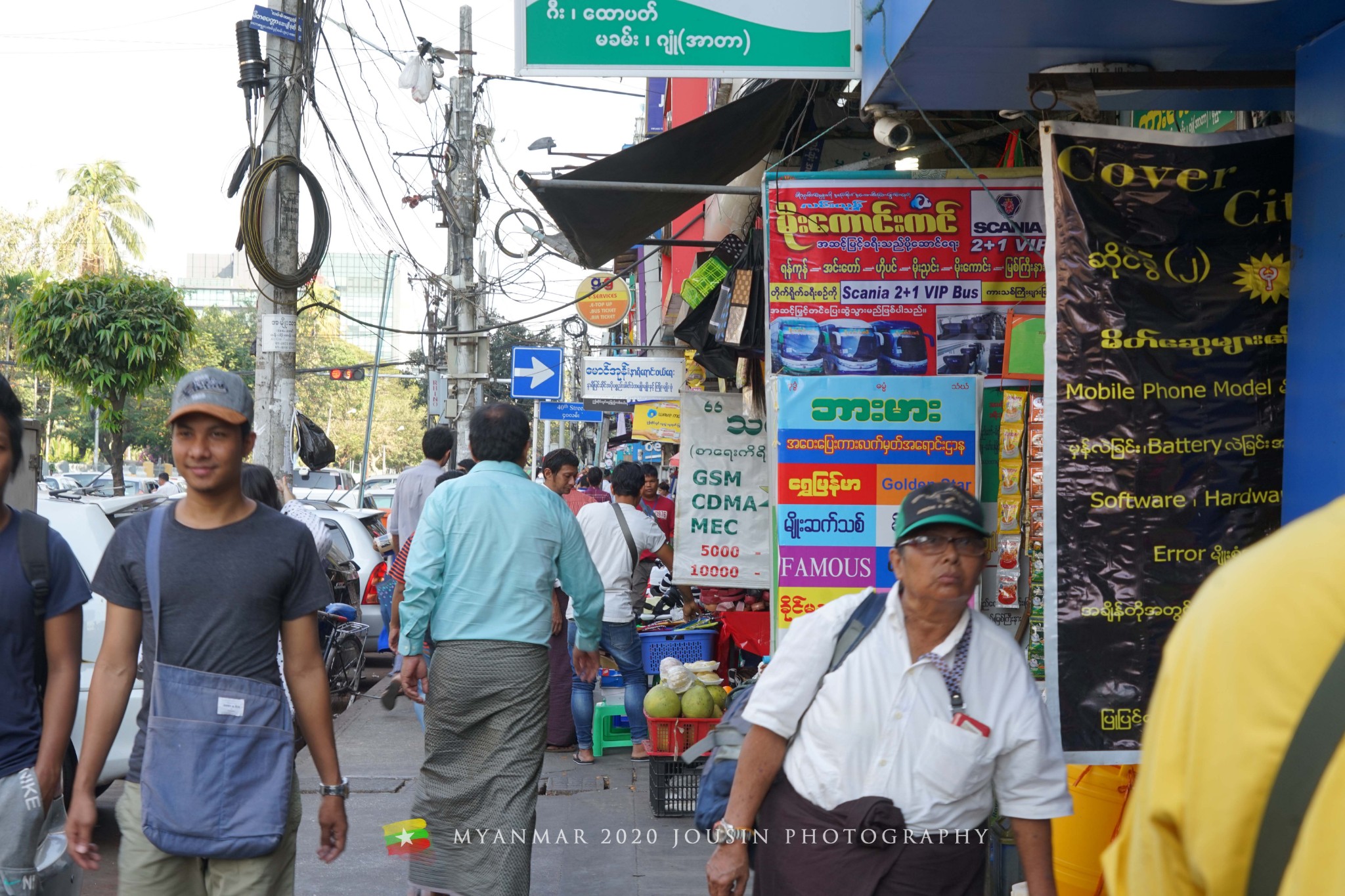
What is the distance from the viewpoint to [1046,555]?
356cm

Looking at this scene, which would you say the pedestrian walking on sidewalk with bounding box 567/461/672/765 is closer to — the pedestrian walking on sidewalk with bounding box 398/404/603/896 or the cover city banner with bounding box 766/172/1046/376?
the pedestrian walking on sidewalk with bounding box 398/404/603/896

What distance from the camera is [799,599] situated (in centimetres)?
504

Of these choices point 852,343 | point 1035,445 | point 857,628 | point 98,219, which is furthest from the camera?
point 98,219

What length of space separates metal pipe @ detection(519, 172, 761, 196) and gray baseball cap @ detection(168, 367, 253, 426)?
7.96ft

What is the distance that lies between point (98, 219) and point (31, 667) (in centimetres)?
4025

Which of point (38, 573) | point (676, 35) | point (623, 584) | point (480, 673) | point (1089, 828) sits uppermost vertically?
point (676, 35)

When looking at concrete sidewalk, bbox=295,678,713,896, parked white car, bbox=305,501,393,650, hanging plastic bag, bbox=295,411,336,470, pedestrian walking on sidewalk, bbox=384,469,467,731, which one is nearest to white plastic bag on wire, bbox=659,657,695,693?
concrete sidewalk, bbox=295,678,713,896

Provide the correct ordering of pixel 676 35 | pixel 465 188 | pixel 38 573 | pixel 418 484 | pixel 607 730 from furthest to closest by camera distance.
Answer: pixel 465 188 < pixel 418 484 < pixel 607 730 < pixel 676 35 < pixel 38 573

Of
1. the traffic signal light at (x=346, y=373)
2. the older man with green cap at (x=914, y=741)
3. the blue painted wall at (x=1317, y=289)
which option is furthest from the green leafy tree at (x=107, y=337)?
the traffic signal light at (x=346, y=373)

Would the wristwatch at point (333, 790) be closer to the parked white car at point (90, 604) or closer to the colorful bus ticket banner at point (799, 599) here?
the colorful bus ticket banner at point (799, 599)

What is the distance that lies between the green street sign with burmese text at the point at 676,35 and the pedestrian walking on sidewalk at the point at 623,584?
13.7ft

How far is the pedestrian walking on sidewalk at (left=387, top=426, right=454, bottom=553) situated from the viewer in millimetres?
9633

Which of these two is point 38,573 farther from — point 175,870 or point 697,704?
point 697,704

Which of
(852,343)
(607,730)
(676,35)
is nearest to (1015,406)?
(852,343)
